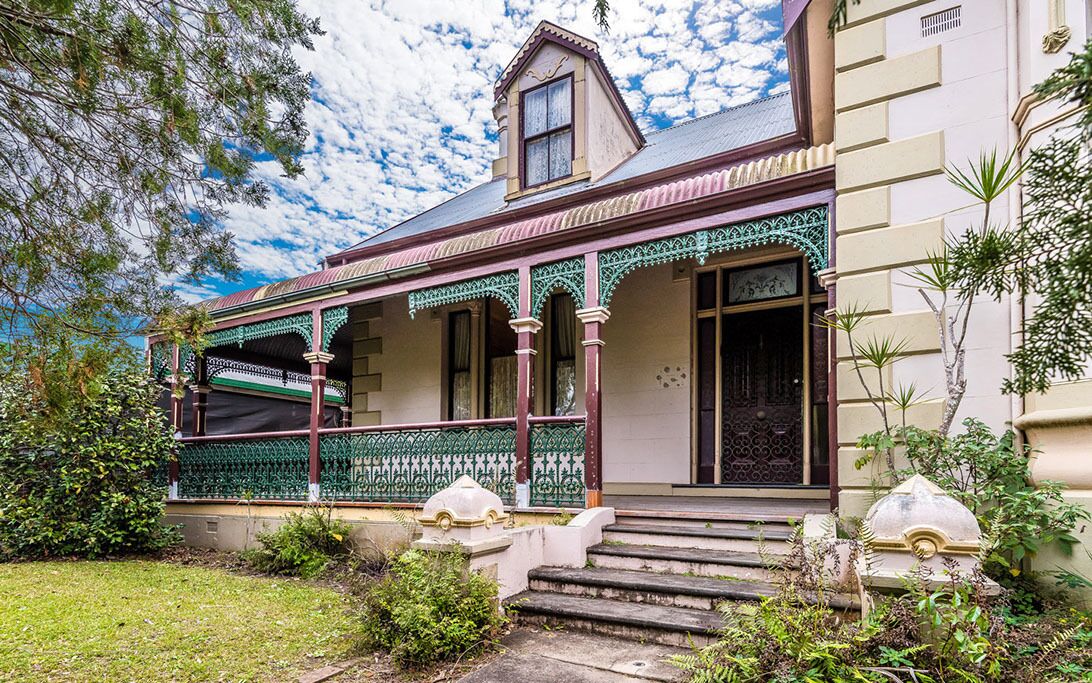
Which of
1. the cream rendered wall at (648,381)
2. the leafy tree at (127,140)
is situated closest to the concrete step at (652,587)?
the cream rendered wall at (648,381)

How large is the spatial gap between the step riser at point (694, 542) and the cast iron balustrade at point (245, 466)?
4397 mm

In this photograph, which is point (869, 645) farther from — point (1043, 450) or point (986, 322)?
point (986, 322)

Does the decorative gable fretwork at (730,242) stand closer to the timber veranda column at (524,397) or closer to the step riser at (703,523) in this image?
the timber veranda column at (524,397)

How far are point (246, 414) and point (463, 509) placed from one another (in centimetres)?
1450

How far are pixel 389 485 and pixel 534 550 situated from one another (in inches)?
107

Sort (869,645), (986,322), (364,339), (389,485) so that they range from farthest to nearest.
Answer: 1. (364,339)
2. (389,485)
3. (986,322)
4. (869,645)

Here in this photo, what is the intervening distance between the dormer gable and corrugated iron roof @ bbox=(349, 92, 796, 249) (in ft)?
0.92

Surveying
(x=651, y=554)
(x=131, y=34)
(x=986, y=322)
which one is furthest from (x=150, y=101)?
(x=986, y=322)

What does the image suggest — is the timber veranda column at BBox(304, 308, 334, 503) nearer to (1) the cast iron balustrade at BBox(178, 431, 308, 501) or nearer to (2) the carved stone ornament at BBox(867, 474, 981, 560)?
(1) the cast iron balustrade at BBox(178, 431, 308, 501)

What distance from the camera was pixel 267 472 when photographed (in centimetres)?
872

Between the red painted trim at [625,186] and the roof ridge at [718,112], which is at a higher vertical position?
the roof ridge at [718,112]

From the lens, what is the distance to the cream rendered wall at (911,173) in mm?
4840

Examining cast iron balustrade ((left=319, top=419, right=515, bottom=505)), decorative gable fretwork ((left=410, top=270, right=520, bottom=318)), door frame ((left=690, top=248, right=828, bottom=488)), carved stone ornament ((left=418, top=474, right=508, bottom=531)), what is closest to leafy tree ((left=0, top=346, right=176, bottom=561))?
cast iron balustrade ((left=319, top=419, right=515, bottom=505))

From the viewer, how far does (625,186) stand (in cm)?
857
